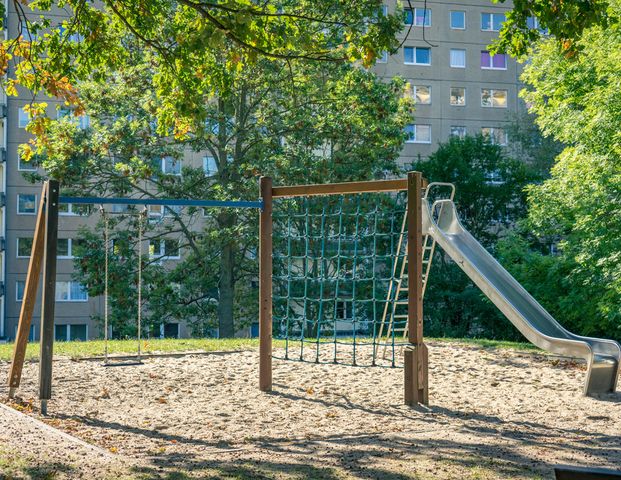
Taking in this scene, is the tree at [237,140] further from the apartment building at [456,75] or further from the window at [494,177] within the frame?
the apartment building at [456,75]

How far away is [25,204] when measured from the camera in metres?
43.2

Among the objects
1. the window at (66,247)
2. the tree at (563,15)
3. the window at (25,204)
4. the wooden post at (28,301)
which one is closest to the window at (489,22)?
the window at (66,247)

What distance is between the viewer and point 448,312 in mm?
35875

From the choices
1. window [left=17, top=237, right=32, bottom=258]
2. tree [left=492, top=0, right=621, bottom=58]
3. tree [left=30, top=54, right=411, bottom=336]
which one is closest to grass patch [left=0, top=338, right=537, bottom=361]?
tree [left=492, top=0, right=621, bottom=58]

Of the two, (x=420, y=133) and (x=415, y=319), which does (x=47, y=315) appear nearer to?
(x=415, y=319)

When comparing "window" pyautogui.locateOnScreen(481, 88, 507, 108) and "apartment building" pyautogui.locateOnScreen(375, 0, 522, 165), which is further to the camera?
"window" pyautogui.locateOnScreen(481, 88, 507, 108)

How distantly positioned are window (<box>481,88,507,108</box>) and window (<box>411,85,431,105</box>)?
328cm

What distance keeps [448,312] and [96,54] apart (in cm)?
2674

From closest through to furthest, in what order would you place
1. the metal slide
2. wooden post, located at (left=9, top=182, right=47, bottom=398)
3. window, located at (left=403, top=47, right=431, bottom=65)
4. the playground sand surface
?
the playground sand surface
wooden post, located at (left=9, top=182, right=47, bottom=398)
the metal slide
window, located at (left=403, top=47, right=431, bottom=65)

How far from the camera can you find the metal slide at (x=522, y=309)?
9.21 m

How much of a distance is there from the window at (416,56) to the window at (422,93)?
1.41 meters

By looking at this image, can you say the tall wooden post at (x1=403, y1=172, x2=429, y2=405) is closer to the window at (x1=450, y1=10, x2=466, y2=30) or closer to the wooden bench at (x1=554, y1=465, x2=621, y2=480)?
the wooden bench at (x1=554, y1=465, x2=621, y2=480)

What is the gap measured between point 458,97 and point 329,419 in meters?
44.1

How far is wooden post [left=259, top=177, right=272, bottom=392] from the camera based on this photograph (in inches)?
363
